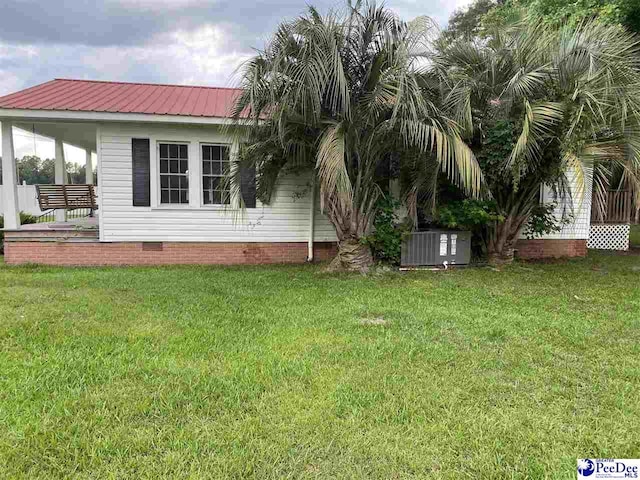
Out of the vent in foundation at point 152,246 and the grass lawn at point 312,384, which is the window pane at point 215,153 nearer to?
the vent in foundation at point 152,246

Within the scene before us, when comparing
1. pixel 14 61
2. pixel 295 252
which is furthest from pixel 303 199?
pixel 14 61

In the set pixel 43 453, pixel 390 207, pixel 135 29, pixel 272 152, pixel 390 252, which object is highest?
pixel 135 29

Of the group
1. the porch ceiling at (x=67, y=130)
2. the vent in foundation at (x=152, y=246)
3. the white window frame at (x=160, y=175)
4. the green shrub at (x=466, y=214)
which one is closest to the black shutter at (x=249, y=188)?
the white window frame at (x=160, y=175)

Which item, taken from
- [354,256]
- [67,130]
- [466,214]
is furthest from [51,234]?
[466,214]

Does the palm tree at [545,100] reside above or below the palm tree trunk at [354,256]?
above

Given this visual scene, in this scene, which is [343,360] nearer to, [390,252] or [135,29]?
[390,252]

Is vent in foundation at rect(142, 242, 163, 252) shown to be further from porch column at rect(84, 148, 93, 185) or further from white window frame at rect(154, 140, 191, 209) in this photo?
porch column at rect(84, 148, 93, 185)

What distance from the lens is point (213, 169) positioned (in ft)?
28.4

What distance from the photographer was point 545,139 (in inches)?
273

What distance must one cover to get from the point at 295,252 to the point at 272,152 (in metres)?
2.52

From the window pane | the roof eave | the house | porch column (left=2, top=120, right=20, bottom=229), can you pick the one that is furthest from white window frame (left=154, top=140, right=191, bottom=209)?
porch column (left=2, top=120, right=20, bottom=229)

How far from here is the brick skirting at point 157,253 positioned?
8422 mm

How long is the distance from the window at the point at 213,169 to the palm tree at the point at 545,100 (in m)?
4.22

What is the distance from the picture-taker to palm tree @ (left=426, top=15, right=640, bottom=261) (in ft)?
20.4
